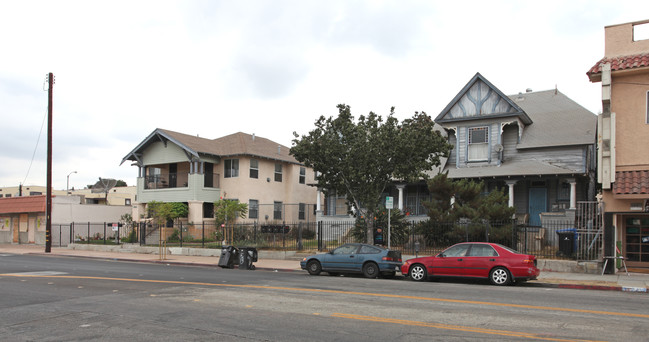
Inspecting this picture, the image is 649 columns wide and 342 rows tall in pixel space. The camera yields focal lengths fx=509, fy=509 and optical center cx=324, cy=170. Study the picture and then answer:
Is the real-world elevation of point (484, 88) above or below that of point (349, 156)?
above

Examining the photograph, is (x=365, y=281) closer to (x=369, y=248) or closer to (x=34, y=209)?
(x=369, y=248)

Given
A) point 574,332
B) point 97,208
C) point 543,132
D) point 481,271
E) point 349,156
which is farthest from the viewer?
point 97,208

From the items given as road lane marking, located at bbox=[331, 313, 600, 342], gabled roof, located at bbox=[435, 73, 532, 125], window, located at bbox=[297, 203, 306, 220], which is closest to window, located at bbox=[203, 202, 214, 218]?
window, located at bbox=[297, 203, 306, 220]

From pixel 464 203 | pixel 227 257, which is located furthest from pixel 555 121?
pixel 227 257

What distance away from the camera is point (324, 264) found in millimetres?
18719

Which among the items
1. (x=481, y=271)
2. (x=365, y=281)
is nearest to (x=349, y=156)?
(x=365, y=281)

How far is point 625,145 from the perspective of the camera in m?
18.1

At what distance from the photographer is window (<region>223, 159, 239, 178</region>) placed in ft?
121

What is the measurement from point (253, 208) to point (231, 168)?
132 inches

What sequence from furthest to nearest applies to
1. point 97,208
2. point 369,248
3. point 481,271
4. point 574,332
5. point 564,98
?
point 97,208, point 564,98, point 369,248, point 481,271, point 574,332

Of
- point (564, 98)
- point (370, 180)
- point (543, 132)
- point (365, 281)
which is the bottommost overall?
point (365, 281)

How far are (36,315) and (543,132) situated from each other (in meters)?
26.2

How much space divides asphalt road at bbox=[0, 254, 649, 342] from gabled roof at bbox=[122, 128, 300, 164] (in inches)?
811

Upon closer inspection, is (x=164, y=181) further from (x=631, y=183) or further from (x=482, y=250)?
(x=631, y=183)
